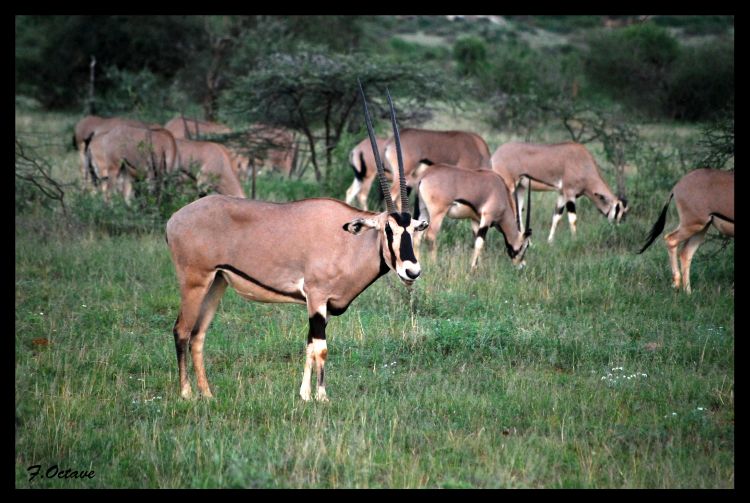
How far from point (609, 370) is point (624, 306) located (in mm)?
2371

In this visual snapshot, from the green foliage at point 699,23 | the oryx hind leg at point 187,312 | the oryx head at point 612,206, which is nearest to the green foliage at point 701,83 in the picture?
the oryx head at point 612,206

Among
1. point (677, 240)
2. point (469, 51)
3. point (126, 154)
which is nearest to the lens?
point (677, 240)

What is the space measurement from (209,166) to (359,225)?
353 inches

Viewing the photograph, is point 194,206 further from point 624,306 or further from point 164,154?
point 164,154

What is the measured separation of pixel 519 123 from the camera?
2484 centimetres

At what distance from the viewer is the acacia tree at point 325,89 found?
1720 centimetres

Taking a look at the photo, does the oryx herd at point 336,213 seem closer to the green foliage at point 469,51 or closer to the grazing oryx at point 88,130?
the grazing oryx at point 88,130

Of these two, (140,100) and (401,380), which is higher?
(140,100)

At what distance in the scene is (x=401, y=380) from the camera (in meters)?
7.70

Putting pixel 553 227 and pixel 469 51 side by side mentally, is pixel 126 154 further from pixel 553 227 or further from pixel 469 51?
pixel 469 51

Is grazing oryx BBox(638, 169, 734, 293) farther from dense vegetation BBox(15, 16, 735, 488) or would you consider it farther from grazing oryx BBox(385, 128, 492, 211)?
grazing oryx BBox(385, 128, 492, 211)

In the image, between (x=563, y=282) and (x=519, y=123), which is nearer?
(x=563, y=282)

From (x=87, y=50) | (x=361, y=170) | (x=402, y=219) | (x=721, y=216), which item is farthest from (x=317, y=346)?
(x=87, y=50)
